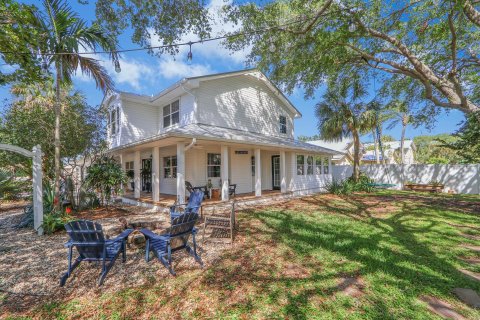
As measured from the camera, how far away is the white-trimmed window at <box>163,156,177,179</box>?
1212 centimetres

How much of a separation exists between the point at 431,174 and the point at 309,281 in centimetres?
1842

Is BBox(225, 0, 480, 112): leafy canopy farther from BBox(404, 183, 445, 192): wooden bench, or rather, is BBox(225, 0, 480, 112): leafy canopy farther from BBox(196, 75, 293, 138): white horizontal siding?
BBox(404, 183, 445, 192): wooden bench

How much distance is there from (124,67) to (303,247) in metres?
7.91

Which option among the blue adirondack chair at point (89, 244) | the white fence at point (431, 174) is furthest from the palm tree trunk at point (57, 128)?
the white fence at point (431, 174)

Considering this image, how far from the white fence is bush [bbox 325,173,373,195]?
4.18 m

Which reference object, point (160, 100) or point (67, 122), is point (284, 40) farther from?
point (67, 122)

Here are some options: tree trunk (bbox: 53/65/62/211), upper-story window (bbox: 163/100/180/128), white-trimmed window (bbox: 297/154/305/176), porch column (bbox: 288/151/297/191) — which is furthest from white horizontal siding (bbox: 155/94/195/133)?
white-trimmed window (bbox: 297/154/305/176)

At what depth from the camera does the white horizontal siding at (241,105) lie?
36.8 ft

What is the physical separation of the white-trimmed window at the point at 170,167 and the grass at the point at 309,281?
731cm

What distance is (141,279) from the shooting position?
143 inches

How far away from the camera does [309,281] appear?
3.47 m

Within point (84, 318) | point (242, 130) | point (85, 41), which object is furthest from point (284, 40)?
point (84, 318)

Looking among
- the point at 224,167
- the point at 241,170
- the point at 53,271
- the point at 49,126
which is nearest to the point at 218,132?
the point at 224,167

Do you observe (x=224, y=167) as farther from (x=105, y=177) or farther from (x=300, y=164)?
(x=300, y=164)
